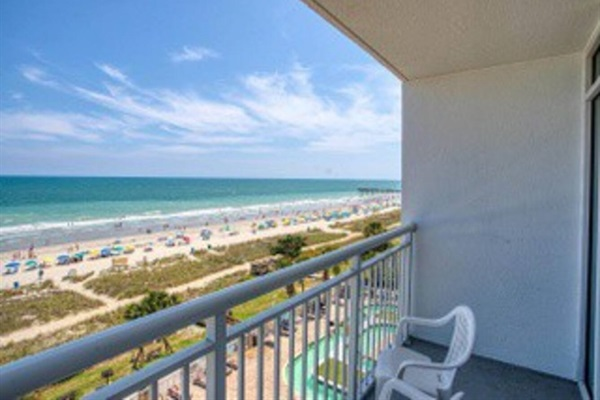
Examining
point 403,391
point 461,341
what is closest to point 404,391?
point 403,391

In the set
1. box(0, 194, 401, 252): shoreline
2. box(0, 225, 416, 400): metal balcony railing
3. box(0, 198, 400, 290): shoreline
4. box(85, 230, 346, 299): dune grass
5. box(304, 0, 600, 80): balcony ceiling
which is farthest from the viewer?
box(0, 194, 401, 252): shoreline

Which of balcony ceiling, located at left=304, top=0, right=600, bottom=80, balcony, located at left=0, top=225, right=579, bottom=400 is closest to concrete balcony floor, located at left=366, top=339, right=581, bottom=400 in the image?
balcony, located at left=0, top=225, right=579, bottom=400

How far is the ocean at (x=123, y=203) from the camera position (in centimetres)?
2345

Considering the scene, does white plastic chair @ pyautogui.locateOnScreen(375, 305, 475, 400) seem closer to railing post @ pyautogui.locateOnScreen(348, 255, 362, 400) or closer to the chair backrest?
the chair backrest

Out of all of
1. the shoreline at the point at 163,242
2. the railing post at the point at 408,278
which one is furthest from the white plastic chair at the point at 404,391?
the shoreline at the point at 163,242

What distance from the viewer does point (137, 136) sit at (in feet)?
123

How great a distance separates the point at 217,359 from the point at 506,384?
2.25 meters

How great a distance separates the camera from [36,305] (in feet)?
39.1

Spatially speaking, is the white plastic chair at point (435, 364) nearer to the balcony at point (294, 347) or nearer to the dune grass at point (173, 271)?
the balcony at point (294, 347)

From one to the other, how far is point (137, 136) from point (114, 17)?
1265cm

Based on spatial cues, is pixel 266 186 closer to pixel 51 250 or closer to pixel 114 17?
pixel 114 17

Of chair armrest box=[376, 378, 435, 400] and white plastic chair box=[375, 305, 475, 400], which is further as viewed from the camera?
white plastic chair box=[375, 305, 475, 400]

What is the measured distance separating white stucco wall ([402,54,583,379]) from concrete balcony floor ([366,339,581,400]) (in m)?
0.08

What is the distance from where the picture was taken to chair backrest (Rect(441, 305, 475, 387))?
4.30 feet
